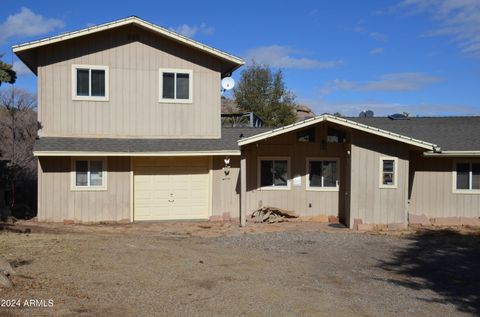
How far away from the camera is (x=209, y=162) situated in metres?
17.4

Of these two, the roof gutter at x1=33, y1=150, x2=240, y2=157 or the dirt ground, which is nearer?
the dirt ground

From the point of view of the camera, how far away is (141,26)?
16.5 metres

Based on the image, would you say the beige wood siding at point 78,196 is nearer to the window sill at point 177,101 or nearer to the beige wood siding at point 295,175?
the window sill at point 177,101

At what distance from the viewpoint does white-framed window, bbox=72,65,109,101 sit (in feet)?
53.4

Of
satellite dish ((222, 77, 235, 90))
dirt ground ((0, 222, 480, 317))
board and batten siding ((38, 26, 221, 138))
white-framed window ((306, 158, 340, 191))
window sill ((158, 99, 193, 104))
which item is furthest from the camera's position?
satellite dish ((222, 77, 235, 90))

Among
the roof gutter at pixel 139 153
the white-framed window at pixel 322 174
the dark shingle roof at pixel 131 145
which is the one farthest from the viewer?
the white-framed window at pixel 322 174

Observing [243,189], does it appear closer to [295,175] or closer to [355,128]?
[295,175]

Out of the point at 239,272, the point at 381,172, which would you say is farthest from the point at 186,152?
the point at 239,272

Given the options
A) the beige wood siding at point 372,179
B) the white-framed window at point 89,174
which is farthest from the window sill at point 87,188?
the beige wood siding at point 372,179

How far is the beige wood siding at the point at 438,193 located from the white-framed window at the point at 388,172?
1849mm

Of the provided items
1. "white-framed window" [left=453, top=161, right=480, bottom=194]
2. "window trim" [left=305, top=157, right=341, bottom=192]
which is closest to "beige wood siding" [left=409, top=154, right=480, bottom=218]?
"white-framed window" [left=453, top=161, right=480, bottom=194]

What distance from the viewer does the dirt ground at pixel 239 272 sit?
7.18 m

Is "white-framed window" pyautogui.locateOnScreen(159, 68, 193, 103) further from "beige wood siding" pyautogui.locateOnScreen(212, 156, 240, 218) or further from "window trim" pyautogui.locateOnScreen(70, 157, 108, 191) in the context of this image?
"window trim" pyautogui.locateOnScreen(70, 157, 108, 191)

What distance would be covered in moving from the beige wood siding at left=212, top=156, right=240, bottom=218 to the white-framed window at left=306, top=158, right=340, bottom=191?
2.63m
